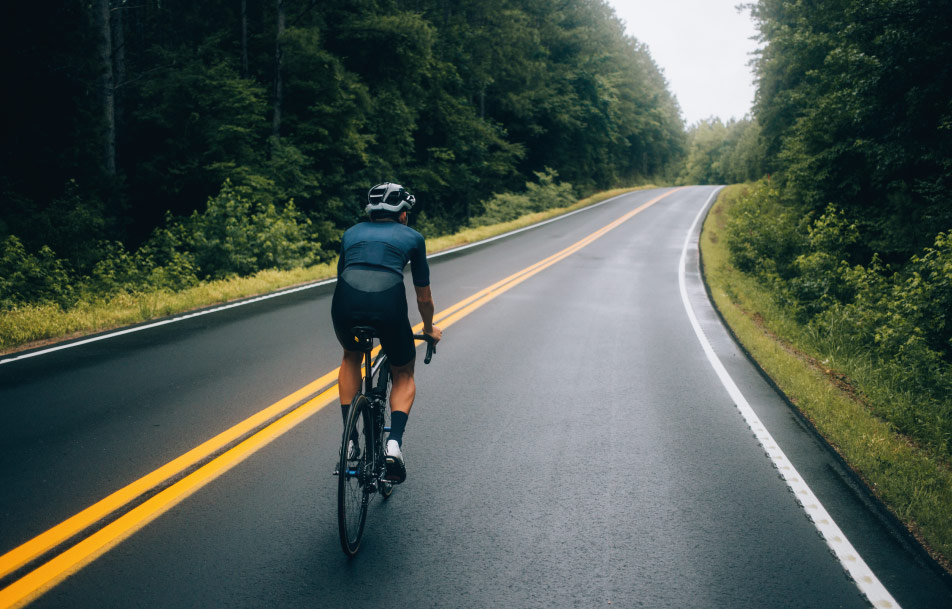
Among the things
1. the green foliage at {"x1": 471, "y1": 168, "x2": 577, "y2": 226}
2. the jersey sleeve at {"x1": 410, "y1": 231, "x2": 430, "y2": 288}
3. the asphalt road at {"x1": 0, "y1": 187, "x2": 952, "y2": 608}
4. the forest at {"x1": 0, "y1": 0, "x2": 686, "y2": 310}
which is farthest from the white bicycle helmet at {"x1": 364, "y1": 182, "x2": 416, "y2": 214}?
the green foliage at {"x1": 471, "y1": 168, "x2": 577, "y2": 226}

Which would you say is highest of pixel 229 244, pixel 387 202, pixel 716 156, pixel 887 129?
pixel 716 156

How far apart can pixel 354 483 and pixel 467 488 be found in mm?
794

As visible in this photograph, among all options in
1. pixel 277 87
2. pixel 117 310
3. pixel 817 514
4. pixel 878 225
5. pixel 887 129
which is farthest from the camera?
pixel 277 87

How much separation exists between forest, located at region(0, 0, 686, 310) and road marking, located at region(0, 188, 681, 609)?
22.6 ft

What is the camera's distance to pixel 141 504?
359cm

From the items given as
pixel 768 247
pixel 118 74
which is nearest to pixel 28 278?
pixel 118 74

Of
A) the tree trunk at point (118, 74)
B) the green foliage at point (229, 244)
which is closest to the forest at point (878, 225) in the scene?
the green foliage at point (229, 244)

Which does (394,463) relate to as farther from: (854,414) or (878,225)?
(878,225)

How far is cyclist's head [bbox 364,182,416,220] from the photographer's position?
3.67 metres

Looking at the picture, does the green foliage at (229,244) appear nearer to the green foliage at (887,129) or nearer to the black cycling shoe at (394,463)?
the black cycling shoe at (394,463)

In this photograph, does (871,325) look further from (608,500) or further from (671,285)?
(608,500)

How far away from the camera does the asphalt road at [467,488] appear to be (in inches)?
118

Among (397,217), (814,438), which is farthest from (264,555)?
(814,438)

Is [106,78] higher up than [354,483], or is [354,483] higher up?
[106,78]
